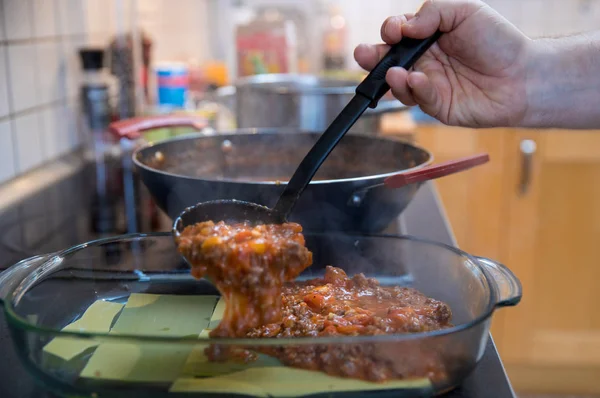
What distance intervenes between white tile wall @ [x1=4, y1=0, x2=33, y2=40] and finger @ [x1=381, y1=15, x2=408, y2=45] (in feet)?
2.44

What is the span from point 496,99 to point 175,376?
25.9 inches

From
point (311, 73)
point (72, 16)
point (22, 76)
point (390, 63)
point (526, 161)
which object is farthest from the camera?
point (311, 73)

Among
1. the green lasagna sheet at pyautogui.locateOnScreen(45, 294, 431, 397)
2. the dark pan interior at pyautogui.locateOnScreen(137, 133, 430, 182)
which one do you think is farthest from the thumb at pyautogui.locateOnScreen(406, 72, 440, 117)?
the green lasagna sheet at pyautogui.locateOnScreen(45, 294, 431, 397)

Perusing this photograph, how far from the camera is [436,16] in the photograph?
2.92 feet

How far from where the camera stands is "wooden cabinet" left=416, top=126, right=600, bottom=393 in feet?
7.21

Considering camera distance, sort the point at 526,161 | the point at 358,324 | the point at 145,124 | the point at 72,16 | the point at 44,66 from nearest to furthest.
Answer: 1. the point at 358,324
2. the point at 145,124
3. the point at 44,66
4. the point at 72,16
5. the point at 526,161

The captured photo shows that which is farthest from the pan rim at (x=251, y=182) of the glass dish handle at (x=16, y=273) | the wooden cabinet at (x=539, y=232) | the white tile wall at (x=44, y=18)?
the wooden cabinet at (x=539, y=232)

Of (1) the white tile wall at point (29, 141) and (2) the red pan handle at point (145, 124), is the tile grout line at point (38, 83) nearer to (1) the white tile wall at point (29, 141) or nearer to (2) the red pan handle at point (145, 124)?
(1) the white tile wall at point (29, 141)

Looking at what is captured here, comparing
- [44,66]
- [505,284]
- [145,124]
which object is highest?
[44,66]

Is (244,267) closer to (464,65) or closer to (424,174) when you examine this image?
(424,174)

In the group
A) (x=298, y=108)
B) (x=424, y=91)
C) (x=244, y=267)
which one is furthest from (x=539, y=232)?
(x=244, y=267)

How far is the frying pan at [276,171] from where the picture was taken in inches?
33.3

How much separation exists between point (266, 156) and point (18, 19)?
57 cm

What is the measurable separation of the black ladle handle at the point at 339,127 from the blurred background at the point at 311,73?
0.58 meters
